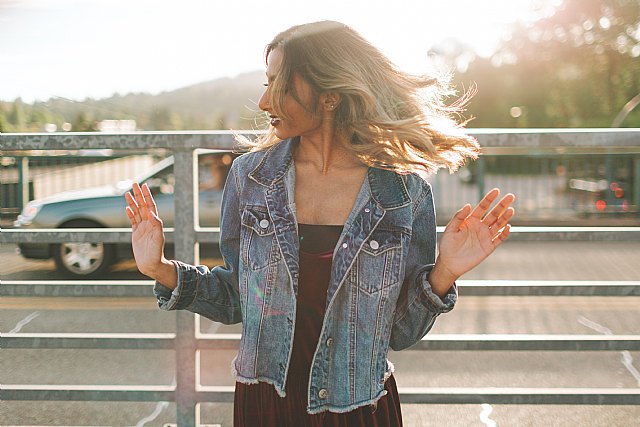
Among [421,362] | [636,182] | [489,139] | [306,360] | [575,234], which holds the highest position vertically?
[636,182]

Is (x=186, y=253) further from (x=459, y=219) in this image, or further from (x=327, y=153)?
(x=459, y=219)

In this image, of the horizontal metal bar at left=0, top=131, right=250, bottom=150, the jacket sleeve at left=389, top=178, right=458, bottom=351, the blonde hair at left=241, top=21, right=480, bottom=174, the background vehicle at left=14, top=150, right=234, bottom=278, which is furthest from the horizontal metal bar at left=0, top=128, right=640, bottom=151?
the background vehicle at left=14, top=150, right=234, bottom=278

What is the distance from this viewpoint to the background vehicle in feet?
32.2

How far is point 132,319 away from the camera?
821 cm

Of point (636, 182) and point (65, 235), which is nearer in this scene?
point (65, 235)

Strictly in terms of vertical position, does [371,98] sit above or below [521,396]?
above

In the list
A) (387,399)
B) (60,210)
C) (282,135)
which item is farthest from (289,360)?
(60,210)

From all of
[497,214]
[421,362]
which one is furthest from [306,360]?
[421,362]

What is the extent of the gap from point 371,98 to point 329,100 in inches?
4.8

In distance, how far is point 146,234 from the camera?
2289 mm

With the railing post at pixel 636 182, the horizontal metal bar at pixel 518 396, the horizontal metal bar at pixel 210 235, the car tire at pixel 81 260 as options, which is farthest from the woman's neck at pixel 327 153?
the railing post at pixel 636 182

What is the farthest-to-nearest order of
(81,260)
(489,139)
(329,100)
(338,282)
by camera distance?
(81,260), (489,139), (329,100), (338,282)

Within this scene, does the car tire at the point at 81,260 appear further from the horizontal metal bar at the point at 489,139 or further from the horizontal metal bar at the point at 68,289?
the horizontal metal bar at the point at 489,139

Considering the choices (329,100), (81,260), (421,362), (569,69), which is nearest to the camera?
(329,100)
